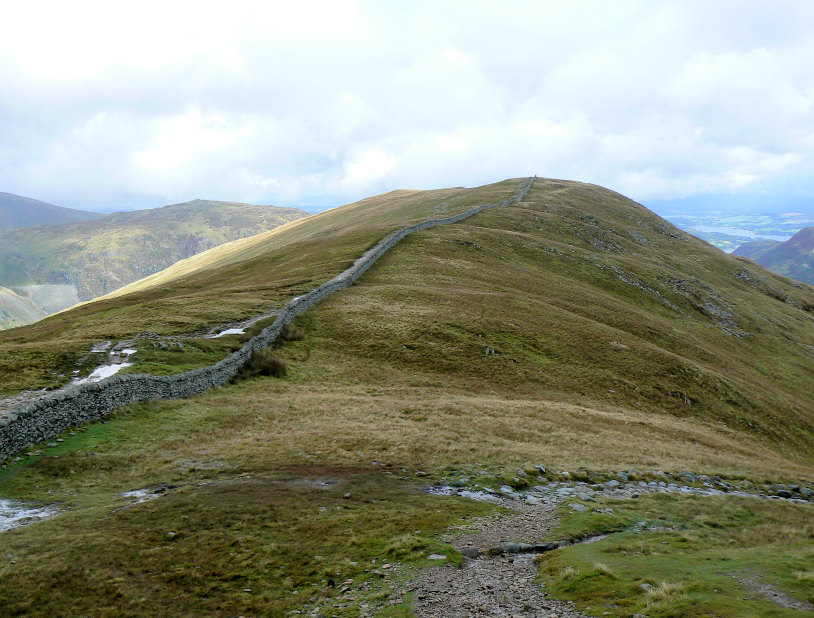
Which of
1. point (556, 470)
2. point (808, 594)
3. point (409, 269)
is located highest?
point (409, 269)

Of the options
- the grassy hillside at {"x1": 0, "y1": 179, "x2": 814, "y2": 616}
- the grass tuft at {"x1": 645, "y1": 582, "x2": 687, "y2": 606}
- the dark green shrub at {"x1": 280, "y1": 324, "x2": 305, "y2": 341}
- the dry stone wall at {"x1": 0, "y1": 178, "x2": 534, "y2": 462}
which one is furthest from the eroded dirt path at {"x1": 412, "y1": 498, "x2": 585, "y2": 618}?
the dark green shrub at {"x1": 280, "y1": 324, "x2": 305, "y2": 341}

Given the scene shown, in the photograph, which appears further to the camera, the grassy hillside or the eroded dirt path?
the grassy hillside

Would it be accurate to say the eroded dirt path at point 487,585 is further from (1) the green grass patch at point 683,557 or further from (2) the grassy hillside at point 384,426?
(2) the grassy hillside at point 384,426

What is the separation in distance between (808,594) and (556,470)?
13128 millimetres

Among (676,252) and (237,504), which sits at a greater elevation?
(676,252)

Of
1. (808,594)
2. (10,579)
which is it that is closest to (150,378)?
(10,579)

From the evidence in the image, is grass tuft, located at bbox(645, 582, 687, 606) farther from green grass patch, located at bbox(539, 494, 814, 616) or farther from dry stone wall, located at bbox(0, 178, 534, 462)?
dry stone wall, located at bbox(0, 178, 534, 462)

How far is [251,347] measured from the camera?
41719mm

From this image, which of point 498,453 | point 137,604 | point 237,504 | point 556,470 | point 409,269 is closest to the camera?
point 137,604

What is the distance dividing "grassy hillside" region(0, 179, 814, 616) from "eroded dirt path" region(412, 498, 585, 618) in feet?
2.30

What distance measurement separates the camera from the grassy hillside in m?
14.2

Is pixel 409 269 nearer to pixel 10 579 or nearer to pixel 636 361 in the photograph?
pixel 636 361

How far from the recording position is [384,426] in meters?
29.0

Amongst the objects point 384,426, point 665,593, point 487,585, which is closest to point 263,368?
point 384,426
